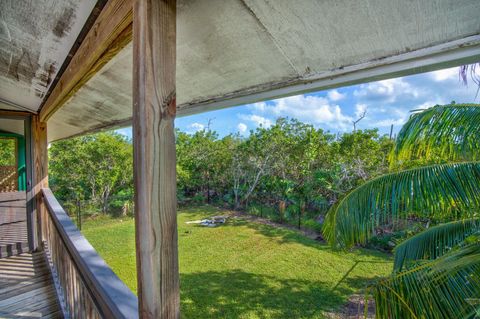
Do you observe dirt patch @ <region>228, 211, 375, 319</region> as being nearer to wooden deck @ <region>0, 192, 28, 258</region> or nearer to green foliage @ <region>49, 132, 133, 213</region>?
wooden deck @ <region>0, 192, 28, 258</region>

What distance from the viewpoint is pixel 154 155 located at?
0.77 m

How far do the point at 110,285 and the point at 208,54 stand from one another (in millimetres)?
1127

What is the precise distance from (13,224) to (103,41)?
14.1ft

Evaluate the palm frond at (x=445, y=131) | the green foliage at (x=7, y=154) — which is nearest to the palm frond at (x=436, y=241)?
the palm frond at (x=445, y=131)

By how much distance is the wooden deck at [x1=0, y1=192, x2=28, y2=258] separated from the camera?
11.4ft

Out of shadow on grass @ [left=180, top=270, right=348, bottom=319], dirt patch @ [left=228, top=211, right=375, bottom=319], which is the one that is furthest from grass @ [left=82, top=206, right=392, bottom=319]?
dirt patch @ [left=228, top=211, right=375, bottom=319]

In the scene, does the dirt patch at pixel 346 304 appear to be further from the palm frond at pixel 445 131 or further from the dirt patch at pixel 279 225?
the palm frond at pixel 445 131

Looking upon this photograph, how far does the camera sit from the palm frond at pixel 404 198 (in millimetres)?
1998

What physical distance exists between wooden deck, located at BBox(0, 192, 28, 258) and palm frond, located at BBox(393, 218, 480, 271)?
491 centimetres

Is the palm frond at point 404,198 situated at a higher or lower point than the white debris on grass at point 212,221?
higher

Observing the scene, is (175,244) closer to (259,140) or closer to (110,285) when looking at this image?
(110,285)

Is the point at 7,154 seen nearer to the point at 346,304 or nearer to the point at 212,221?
the point at 212,221

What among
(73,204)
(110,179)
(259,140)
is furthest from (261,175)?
(73,204)

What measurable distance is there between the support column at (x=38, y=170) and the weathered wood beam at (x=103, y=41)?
2.51m
